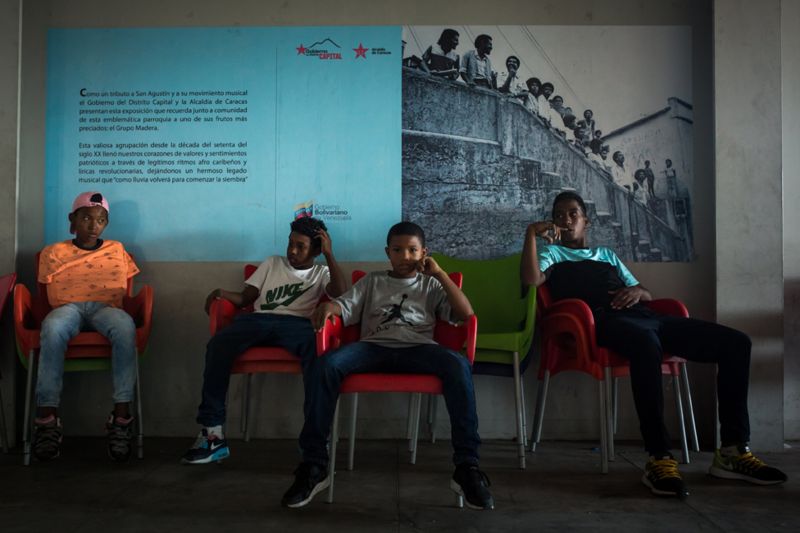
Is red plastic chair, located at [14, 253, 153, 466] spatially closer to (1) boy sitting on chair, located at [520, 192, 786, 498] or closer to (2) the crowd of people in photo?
(1) boy sitting on chair, located at [520, 192, 786, 498]

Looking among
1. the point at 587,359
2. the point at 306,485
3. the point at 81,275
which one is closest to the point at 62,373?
the point at 81,275

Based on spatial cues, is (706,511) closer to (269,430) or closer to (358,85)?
(269,430)

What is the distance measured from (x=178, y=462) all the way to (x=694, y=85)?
3.63 metres

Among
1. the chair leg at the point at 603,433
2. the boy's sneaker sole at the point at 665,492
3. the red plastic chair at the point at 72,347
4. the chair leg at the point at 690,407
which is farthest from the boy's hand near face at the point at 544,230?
the red plastic chair at the point at 72,347

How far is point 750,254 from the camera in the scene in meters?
4.16

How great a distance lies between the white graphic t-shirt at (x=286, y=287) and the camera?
13.0ft

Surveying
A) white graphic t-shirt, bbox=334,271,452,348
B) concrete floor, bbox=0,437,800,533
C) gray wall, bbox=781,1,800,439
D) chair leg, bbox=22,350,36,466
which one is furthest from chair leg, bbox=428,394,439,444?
gray wall, bbox=781,1,800,439

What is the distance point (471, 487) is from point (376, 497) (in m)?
0.42

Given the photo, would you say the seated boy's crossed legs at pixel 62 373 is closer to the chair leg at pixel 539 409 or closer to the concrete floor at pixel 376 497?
the concrete floor at pixel 376 497

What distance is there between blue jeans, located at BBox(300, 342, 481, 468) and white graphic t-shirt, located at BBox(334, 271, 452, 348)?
16 cm

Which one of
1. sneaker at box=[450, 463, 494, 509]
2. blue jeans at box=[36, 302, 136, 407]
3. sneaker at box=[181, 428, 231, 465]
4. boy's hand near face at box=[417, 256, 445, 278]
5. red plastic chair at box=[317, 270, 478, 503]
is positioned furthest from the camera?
blue jeans at box=[36, 302, 136, 407]

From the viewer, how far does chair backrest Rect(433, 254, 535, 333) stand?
159 inches

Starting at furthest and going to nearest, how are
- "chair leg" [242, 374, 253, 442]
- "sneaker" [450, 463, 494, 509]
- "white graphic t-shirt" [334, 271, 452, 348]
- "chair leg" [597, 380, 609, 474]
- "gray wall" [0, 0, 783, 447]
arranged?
"gray wall" [0, 0, 783, 447] → "chair leg" [242, 374, 253, 442] → "chair leg" [597, 380, 609, 474] → "white graphic t-shirt" [334, 271, 452, 348] → "sneaker" [450, 463, 494, 509]

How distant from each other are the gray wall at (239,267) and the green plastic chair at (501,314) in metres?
0.51
